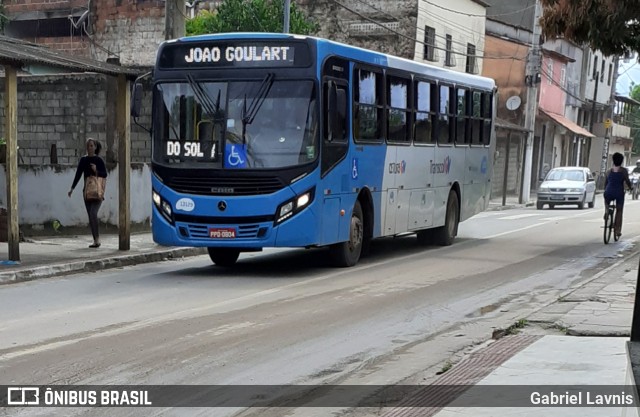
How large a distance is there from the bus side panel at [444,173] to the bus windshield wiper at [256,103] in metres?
5.55

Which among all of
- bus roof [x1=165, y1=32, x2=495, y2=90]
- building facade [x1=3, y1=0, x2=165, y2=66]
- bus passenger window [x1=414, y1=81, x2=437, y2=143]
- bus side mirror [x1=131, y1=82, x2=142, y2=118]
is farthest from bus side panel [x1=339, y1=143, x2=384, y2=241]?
building facade [x1=3, y1=0, x2=165, y2=66]

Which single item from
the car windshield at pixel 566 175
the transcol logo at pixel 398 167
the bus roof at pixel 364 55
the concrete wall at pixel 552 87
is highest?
the concrete wall at pixel 552 87

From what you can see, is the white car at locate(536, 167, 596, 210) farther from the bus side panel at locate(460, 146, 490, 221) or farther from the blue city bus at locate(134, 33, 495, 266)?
the blue city bus at locate(134, 33, 495, 266)

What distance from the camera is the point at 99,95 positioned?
24125 millimetres

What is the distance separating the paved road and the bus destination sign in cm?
312

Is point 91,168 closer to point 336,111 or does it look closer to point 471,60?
point 336,111

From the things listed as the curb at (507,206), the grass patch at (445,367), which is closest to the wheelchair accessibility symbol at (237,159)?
the grass patch at (445,367)

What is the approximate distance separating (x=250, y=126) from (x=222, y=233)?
5.17 feet

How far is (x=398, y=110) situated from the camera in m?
16.4

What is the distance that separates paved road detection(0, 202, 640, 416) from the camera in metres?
7.62

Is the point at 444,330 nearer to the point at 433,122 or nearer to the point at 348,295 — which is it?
the point at 348,295

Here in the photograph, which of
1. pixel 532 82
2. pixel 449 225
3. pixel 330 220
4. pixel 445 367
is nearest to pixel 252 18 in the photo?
pixel 532 82

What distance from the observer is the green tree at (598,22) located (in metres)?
12.6

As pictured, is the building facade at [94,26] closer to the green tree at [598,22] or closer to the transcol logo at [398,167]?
the transcol logo at [398,167]
